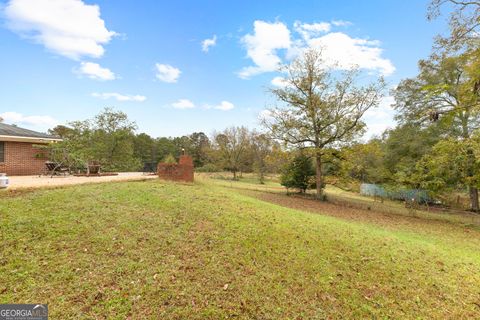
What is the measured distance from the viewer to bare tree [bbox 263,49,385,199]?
42.3 feet

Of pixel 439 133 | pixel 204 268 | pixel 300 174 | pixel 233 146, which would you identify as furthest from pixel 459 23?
pixel 233 146

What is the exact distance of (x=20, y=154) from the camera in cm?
1074

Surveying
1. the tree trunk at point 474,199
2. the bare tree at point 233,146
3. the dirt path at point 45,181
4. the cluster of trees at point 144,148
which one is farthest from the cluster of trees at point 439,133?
the bare tree at point 233,146

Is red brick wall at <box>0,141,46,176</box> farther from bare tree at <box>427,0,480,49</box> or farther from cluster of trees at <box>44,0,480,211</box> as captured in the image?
bare tree at <box>427,0,480,49</box>

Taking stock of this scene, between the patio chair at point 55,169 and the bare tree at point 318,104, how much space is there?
1123cm

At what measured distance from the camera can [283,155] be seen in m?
14.8

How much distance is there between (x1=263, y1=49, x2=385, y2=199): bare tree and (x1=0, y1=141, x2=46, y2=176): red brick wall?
42.4 feet

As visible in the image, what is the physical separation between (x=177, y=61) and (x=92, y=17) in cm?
541

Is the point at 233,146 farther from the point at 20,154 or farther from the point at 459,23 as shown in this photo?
the point at 459,23

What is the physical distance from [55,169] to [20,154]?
9.12ft

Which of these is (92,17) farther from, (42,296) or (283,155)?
(283,155)

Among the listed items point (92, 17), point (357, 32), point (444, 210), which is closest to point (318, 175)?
point (357, 32)

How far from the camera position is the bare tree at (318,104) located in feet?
42.3

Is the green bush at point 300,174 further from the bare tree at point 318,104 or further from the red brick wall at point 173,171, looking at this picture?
the red brick wall at point 173,171
